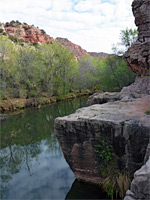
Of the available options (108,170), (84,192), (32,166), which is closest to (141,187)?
(108,170)

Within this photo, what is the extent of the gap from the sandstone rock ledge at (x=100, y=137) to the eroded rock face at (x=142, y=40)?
922 cm

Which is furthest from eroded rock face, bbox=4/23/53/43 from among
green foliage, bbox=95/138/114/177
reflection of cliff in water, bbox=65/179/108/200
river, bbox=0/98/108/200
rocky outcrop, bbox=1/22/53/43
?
green foliage, bbox=95/138/114/177

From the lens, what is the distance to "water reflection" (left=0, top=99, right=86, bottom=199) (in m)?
6.13

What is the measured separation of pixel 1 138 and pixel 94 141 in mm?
9719

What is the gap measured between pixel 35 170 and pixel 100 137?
170 inches

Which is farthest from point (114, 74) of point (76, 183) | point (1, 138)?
point (76, 183)

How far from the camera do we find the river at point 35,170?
230 inches

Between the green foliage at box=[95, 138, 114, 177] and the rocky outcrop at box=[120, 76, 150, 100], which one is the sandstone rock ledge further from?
the rocky outcrop at box=[120, 76, 150, 100]

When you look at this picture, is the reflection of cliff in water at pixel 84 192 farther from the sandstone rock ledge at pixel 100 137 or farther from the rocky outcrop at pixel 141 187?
the rocky outcrop at pixel 141 187

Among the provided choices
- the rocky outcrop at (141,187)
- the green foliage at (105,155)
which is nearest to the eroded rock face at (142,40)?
the green foliage at (105,155)

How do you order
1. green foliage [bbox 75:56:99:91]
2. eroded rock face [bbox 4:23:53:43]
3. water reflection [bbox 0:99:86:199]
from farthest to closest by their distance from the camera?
eroded rock face [bbox 4:23:53:43], green foliage [bbox 75:56:99:91], water reflection [bbox 0:99:86:199]

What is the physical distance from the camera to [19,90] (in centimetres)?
2550

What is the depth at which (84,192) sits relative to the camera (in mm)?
5465

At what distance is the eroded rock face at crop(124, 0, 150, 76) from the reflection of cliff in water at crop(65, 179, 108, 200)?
1006 centimetres
